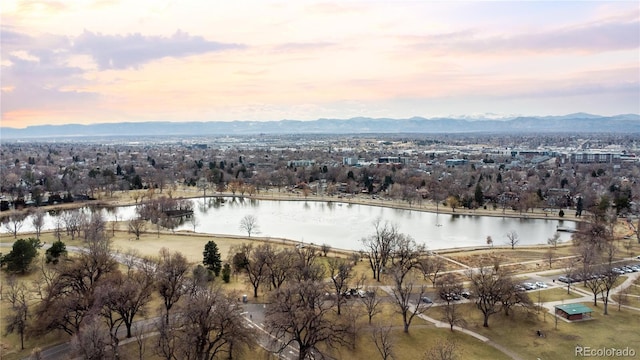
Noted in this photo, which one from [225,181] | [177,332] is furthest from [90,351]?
[225,181]

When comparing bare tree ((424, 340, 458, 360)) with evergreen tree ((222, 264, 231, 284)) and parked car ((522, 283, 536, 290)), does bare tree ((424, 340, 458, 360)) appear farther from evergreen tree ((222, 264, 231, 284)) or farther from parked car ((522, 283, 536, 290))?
evergreen tree ((222, 264, 231, 284))

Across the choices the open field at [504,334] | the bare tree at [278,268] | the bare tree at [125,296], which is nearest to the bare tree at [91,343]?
the bare tree at [125,296]

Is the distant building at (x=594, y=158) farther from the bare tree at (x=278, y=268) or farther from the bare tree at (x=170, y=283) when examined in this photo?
the bare tree at (x=170, y=283)

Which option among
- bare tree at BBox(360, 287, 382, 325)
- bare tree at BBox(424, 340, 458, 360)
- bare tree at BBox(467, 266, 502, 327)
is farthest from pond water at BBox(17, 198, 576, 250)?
bare tree at BBox(424, 340, 458, 360)

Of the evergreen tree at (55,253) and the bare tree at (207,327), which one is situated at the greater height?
the bare tree at (207,327)

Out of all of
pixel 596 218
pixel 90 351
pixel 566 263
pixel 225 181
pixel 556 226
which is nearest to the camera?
pixel 90 351

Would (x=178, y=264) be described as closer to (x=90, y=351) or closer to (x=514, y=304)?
(x=90, y=351)
